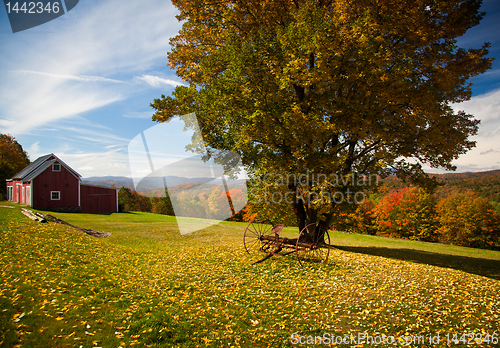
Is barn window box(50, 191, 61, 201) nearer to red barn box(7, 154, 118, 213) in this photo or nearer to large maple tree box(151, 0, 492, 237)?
red barn box(7, 154, 118, 213)

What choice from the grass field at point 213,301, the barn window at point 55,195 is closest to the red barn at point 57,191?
the barn window at point 55,195

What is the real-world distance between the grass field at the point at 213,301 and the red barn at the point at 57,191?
23.0 meters

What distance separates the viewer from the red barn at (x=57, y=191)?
29.6 metres

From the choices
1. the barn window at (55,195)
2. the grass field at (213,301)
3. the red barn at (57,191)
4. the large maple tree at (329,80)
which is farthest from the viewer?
the barn window at (55,195)

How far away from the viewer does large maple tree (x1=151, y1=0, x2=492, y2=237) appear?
36.0 ft

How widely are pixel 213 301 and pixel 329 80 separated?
10.7 meters

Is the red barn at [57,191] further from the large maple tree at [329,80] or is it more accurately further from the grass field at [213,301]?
the large maple tree at [329,80]

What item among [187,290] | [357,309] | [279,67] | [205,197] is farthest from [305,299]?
[205,197]

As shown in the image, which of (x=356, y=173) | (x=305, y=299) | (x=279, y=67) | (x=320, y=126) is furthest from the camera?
(x=356, y=173)

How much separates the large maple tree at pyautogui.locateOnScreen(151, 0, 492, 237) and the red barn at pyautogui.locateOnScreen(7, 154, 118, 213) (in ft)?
85.9

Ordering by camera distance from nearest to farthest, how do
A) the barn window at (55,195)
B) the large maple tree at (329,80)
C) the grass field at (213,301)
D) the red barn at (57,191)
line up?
the grass field at (213,301), the large maple tree at (329,80), the red barn at (57,191), the barn window at (55,195)

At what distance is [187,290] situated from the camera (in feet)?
25.2

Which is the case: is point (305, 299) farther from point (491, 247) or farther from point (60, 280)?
point (491, 247)

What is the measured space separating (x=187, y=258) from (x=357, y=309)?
7224 millimetres
